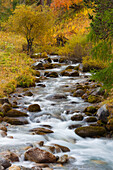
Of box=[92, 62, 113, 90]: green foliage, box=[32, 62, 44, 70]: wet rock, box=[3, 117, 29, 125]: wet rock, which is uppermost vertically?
box=[92, 62, 113, 90]: green foliage

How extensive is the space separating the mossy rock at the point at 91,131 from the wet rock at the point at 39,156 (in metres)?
1.90

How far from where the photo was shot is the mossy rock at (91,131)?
274 inches

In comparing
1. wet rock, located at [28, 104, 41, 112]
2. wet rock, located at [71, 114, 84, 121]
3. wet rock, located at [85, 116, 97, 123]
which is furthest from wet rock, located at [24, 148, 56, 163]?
wet rock, located at [28, 104, 41, 112]

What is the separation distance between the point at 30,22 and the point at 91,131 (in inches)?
604

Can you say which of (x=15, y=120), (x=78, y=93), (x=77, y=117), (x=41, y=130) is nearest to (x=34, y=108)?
(x=15, y=120)

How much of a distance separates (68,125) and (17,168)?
11.1 ft

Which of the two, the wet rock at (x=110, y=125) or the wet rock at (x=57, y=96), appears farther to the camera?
the wet rock at (x=57, y=96)

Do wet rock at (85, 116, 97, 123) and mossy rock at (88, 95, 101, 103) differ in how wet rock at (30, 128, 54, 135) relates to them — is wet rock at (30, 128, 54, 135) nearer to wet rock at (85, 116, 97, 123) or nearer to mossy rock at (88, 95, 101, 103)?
wet rock at (85, 116, 97, 123)

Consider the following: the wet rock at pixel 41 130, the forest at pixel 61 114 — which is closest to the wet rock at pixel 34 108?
the forest at pixel 61 114

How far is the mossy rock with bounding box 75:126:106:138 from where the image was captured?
6969 mm

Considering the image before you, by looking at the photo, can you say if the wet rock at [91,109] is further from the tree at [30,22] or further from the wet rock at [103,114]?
the tree at [30,22]

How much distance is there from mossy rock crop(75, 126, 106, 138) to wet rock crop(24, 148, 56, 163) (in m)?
1.90

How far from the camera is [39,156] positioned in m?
5.27

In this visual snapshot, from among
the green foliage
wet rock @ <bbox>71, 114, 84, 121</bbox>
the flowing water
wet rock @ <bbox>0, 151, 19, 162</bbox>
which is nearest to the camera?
wet rock @ <bbox>0, 151, 19, 162</bbox>
